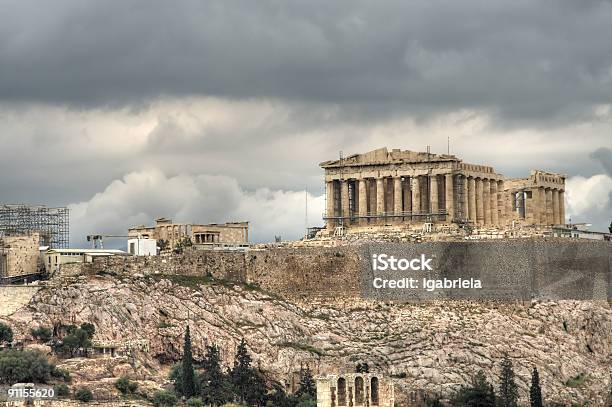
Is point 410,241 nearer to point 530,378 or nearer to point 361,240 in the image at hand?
point 361,240

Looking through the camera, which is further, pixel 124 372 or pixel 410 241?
pixel 410 241

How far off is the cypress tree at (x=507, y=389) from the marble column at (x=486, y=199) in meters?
32.8

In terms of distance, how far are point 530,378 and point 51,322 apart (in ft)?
121

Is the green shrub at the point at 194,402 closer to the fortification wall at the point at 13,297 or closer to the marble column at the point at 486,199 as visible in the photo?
the fortification wall at the point at 13,297

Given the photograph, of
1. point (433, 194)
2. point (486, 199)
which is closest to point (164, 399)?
point (433, 194)

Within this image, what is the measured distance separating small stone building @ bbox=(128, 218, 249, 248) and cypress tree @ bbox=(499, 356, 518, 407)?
A: 3516 centimetres

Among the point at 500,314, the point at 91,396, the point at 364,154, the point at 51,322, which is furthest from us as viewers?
the point at 364,154

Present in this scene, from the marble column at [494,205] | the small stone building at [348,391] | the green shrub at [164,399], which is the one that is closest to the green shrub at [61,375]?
the green shrub at [164,399]

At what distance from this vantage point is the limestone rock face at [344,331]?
153 metres

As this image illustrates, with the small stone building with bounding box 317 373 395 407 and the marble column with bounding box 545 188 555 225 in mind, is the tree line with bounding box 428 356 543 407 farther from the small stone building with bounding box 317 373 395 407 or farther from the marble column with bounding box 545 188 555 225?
the marble column with bounding box 545 188 555 225

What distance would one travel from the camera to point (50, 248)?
172625 mm

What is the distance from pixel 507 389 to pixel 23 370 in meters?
36.0

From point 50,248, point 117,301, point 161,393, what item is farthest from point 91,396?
point 50,248

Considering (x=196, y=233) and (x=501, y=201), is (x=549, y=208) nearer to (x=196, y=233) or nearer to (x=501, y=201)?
(x=501, y=201)
